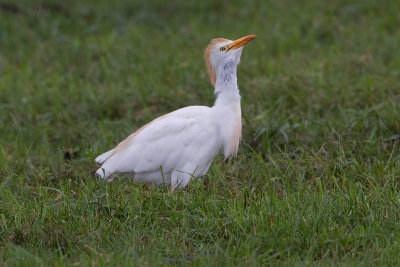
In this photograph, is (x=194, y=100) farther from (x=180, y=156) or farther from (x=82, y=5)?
(x=82, y=5)

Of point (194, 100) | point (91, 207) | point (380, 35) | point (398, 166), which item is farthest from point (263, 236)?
point (380, 35)

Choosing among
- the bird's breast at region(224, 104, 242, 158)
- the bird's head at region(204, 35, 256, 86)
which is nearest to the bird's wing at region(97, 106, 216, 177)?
the bird's breast at region(224, 104, 242, 158)

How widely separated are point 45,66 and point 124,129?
2.72 metres

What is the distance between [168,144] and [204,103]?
2.03 meters

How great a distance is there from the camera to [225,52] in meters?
4.75

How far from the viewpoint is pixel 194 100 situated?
682 centimetres

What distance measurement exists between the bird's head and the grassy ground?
92cm

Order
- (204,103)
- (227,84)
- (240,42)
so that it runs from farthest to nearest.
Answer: (204,103) < (227,84) < (240,42)

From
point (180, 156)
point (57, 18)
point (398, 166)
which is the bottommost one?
point (398, 166)

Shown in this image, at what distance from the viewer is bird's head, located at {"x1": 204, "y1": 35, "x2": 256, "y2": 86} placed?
470 cm

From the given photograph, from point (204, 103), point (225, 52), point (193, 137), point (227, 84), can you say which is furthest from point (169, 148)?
point (204, 103)

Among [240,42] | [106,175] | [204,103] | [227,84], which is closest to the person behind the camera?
[240,42]

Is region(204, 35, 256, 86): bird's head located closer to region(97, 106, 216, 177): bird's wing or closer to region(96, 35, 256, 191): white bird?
region(96, 35, 256, 191): white bird

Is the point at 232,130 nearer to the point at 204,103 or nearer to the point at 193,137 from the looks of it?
the point at 193,137
